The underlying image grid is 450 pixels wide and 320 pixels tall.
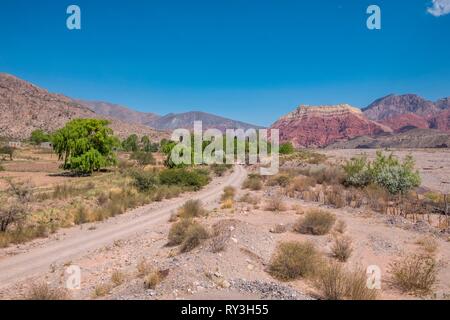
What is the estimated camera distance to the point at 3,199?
19922mm

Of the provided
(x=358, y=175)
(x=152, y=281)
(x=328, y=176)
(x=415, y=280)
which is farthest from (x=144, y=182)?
(x=415, y=280)

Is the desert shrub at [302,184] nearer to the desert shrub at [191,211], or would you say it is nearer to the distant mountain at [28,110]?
the desert shrub at [191,211]

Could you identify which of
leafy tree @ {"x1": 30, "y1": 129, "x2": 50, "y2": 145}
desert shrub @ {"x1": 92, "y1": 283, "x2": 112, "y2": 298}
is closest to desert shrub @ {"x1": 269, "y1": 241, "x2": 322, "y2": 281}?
desert shrub @ {"x1": 92, "y1": 283, "x2": 112, "y2": 298}

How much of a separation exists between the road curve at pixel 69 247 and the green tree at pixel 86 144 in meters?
19.0

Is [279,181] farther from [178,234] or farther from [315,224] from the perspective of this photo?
[178,234]

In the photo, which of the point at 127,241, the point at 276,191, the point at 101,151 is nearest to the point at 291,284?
the point at 127,241

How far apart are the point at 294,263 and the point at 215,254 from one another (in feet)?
7.82

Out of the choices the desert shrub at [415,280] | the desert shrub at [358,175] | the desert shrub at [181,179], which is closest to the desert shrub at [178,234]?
the desert shrub at [415,280]

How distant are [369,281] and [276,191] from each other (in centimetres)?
1967

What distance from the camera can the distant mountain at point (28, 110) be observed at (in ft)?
340

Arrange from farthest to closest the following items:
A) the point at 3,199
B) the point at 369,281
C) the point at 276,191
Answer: the point at 276,191, the point at 3,199, the point at 369,281

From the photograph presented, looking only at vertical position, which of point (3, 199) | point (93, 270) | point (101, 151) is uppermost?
point (101, 151)

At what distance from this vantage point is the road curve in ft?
37.0

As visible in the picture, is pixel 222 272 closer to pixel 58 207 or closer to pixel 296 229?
pixel 296 229
